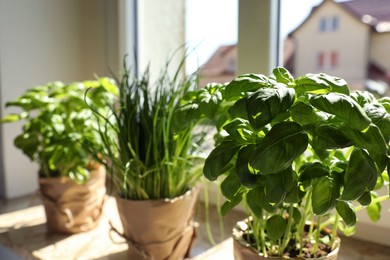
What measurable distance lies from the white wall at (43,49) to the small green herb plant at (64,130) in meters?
0.32

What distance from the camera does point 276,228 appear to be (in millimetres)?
523

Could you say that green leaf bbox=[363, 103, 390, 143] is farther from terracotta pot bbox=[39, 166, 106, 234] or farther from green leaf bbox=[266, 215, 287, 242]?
terracotta pot bbox=[39, 166, 106, 234]

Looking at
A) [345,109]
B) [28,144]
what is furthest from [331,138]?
[28,144]

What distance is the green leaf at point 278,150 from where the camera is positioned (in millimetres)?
412

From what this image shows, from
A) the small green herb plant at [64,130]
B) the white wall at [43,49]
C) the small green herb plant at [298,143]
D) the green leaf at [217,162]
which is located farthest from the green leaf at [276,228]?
the white wall at [43,49]

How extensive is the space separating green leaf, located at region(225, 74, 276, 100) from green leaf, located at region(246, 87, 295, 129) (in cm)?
8

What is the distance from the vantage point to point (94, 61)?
1422mm

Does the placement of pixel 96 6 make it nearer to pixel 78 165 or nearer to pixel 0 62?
pixel 0 62

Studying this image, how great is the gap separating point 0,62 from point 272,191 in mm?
1094

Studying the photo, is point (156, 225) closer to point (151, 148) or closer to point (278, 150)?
point (151, 148)

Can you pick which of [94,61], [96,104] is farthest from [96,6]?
[96,104]

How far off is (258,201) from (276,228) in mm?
57

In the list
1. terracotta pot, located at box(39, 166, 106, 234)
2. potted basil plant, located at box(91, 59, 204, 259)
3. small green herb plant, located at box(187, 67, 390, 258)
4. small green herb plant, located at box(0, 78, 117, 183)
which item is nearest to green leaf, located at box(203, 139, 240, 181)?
small green herb plant, located at box(187, 67, 390, 258)

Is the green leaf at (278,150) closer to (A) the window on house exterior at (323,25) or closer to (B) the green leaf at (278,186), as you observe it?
(B) the green leaf at (278,186)
